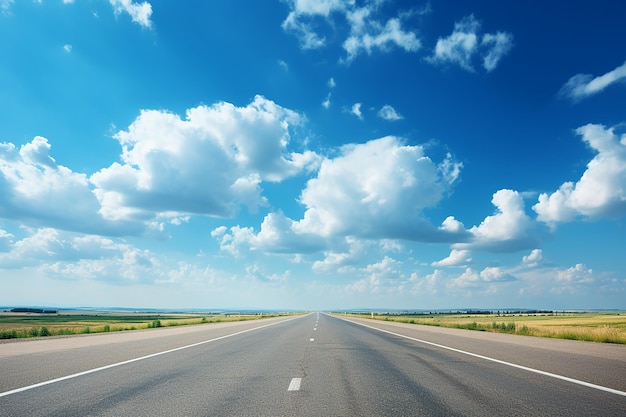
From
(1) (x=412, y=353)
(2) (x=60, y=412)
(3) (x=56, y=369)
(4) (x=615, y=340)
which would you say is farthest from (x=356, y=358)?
(4) (x=615, y=340)

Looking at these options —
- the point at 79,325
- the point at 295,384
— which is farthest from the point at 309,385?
the point at 79,325

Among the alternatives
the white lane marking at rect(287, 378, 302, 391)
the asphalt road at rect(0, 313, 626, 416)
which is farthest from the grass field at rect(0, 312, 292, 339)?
the white lane marking at rect(287, 378, 302, 391)

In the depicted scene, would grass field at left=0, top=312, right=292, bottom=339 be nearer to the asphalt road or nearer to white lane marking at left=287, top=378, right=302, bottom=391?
the asphalt road

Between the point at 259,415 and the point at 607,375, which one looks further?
the point at 607,375

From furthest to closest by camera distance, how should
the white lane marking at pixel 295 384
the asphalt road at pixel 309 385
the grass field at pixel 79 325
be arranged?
the grass field at pixel 79 325
the white lane marking at pixel 295 384
the asphalt road at pixel 309 385

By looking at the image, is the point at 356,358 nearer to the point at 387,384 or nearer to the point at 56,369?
the point at 387,384

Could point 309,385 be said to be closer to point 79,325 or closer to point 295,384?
point 295,384

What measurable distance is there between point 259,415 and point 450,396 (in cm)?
310

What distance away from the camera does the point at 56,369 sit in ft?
32.5

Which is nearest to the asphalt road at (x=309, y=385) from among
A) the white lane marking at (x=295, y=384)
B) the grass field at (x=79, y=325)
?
the white lane marking at (x=295, y=384)

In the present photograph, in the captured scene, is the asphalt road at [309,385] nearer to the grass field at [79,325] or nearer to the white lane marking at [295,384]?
the white lane marking at [295,384]

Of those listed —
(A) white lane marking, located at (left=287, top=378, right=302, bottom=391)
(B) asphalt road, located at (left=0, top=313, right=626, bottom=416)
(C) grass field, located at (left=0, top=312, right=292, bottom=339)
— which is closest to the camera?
(B) asphalt road, located at (left=0, top=313, right=626, bottom=416)

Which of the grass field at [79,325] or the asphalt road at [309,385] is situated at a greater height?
the grass field at [79,325]

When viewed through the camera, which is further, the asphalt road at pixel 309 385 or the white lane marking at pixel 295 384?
the white lane marking at pixel 295 384
